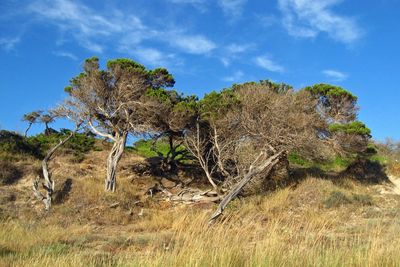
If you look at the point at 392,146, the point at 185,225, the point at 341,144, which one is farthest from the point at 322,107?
the point at 185,225

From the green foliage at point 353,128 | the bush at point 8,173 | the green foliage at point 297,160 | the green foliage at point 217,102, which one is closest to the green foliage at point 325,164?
the green foliage at point 297,160

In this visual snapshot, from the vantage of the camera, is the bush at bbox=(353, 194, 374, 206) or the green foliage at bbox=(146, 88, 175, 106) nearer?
the bush at bbox=(353, 194, 374, 206)

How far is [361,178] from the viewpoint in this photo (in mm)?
23219

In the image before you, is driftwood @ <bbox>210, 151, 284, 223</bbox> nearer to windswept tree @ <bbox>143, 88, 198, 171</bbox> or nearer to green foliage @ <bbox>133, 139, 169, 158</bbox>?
windswept tree @ <bbox>143, 88, 198, 171</bbox>

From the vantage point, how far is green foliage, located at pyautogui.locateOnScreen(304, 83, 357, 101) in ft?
72.8

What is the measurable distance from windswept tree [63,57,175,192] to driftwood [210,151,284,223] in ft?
18.0

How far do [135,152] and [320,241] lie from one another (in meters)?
22.2

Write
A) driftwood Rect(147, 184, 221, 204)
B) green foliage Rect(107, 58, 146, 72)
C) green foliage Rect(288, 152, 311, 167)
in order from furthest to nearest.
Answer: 1. green foliage Rect(288, 152, 311, 167)
2. green foliage Rect(107, 58, 146, 72)
3. driftwood Rect(147, 184, 221, 204)

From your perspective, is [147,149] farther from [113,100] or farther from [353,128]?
[353,128]

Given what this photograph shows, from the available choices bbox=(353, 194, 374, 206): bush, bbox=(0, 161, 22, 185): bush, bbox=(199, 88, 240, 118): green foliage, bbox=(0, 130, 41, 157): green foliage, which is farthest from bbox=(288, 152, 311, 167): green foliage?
bbox=(0, 161, 22, 185): bush

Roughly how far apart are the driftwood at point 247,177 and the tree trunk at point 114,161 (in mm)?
5720

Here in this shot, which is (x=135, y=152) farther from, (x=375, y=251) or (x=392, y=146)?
(x=375, y=251)

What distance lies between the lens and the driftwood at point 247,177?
53.6ft

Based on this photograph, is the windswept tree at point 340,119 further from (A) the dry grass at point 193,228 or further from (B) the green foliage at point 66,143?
(B) the green foliage at point 66,143
